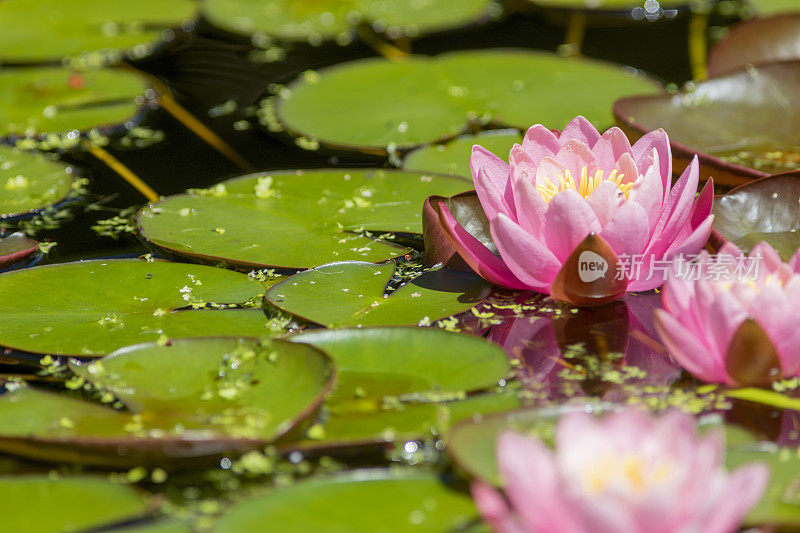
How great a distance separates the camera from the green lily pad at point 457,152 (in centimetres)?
224

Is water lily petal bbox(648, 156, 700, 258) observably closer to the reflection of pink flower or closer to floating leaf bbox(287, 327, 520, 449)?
floating leaf bbox(287, 327, 520, 449)

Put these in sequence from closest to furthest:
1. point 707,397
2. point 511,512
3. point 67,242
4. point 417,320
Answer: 1. point 511,512
2. point 707,397
3. point 417,320
4. point 67,242

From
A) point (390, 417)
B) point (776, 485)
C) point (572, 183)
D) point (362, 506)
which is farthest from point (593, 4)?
point (362, 506)

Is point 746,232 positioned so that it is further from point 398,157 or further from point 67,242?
point 67,242

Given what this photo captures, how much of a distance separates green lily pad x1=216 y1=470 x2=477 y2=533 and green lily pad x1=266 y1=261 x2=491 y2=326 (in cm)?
44

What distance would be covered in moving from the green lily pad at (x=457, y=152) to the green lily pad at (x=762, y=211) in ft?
2.11

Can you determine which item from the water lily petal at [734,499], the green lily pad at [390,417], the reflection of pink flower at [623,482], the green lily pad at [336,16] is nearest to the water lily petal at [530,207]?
the green lily pad at [390,417]

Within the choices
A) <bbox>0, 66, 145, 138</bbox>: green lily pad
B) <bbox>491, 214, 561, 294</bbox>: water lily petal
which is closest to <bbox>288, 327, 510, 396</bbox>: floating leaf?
<bbox>491, 214, 561, 294</bbox>: water lily petal

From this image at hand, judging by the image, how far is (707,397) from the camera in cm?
138

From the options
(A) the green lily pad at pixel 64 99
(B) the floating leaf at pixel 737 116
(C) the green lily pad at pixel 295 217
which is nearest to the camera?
(C) the green lily pad at pixel 295 217

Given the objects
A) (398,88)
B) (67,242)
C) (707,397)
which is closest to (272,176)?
(67,242)

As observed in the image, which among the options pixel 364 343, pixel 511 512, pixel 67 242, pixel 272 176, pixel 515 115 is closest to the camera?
pixel 511 512

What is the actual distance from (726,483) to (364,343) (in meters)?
0.69

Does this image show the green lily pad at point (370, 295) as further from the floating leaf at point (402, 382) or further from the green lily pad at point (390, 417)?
the green lily pad at point (390, 417)
